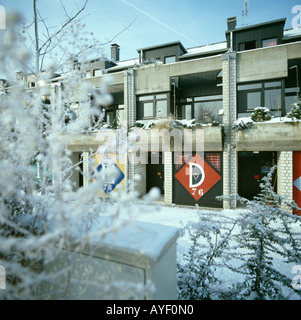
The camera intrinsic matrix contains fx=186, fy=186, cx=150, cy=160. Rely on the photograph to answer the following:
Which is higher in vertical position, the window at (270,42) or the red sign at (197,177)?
the window at (270,42)

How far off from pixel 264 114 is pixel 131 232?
1031cm

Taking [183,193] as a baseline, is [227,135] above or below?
above

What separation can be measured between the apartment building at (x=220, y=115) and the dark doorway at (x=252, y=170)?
54mm

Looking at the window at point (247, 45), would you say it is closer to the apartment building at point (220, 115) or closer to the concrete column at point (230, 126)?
the apartment building at point (220, 115)

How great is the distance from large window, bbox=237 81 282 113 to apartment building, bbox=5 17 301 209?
0.05m

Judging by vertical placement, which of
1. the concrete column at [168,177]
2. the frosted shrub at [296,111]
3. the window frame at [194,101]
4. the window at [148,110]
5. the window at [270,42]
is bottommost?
the concrete column at [168,177]

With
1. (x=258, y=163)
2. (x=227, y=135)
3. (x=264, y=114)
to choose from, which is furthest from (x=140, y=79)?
(x=258, y=163)

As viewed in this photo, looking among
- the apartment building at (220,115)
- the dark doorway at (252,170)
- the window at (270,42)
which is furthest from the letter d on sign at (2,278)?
the window at (270,42)

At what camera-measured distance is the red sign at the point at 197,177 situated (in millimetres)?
10562

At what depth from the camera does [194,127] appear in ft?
34.1

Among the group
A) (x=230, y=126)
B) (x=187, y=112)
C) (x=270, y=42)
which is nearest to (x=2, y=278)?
(x=230, y=126)

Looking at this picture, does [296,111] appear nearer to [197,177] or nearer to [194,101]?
[197,177]

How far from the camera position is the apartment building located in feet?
31.1
